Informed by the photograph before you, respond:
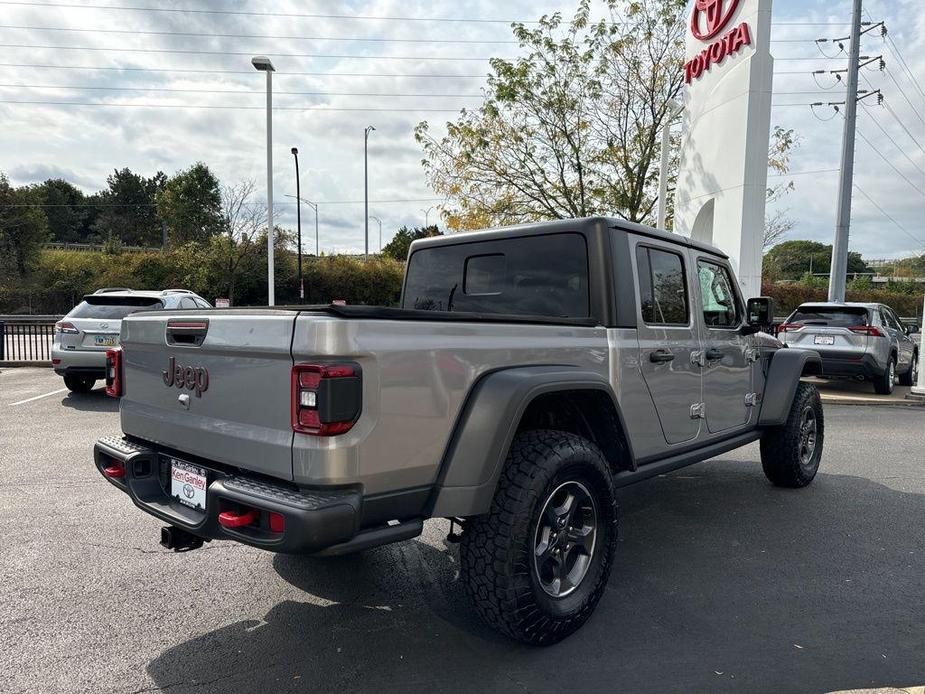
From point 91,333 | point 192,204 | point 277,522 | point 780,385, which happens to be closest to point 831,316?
point 780,385

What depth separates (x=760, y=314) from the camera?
4598mm

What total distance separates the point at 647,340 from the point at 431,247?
63.5 inches

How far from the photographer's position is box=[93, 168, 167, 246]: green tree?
71938mm

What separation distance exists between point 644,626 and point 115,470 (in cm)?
267

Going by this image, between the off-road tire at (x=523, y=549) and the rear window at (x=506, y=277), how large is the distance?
93 cm

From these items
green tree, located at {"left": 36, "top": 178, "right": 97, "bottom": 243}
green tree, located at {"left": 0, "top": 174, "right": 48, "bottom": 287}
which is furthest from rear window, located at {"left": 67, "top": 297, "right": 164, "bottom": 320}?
green tree, located at {"left": 36, "top": 178, "right": 97, "bottom": 243}

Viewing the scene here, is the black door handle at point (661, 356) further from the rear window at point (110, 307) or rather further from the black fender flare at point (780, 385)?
→ the rear window at point (110, 307)

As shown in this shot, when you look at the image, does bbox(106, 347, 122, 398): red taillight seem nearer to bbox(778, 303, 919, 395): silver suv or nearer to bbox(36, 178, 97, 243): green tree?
bbox(778, 303, 919, 395): silver suv

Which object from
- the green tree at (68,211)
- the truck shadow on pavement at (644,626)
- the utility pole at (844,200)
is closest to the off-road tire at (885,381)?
the utility pole at (844,200)

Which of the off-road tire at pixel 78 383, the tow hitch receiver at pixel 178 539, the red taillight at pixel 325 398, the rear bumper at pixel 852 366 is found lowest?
the off-road tire at pixel 78 383

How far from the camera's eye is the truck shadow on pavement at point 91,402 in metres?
8.75

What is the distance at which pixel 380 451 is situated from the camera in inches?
92.4

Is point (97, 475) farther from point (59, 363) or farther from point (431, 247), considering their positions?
point (59, 363)

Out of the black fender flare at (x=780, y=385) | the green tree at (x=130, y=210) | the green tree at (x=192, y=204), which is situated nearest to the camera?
the black fender flare at (x=780, y=385)
